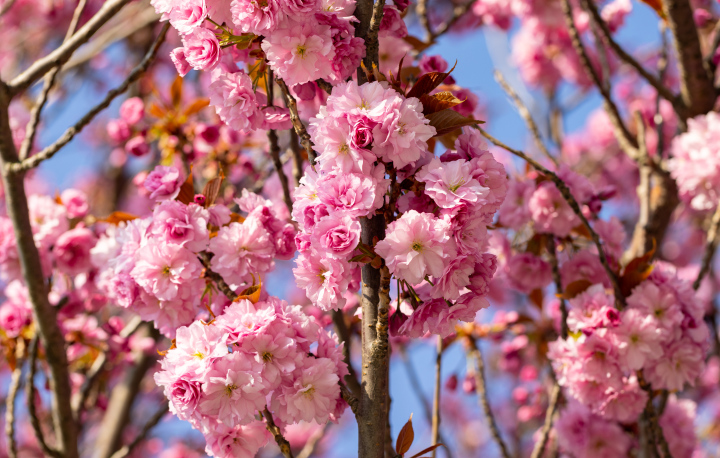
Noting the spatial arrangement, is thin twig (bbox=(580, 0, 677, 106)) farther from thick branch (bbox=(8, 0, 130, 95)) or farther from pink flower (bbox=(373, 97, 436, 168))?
thick branch (bbox=(8, 0, 130, 95))

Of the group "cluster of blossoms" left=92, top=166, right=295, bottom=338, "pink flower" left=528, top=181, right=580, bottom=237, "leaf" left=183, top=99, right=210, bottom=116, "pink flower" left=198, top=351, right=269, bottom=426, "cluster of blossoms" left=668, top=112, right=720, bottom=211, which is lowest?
"pink flower" left=198, top=351, right=269, bottom=426

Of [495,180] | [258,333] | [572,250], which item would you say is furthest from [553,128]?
[258,333]

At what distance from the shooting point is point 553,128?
3361 mm

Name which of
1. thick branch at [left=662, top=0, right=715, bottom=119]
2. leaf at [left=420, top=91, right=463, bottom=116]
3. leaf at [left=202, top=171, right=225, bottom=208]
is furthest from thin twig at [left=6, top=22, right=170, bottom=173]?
thick branch at [left=662, top=0, right=715, bottom=119]

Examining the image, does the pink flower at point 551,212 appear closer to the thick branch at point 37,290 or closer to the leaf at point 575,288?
the leaf at point 575,288

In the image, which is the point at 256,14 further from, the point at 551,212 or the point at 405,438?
the point at 551,212

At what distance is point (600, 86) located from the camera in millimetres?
2279

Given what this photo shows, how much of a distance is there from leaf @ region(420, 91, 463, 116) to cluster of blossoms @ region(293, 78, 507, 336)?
0.15 ft

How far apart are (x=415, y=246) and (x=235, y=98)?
1.71 ft

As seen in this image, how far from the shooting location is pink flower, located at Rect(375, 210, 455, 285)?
0.98 metres

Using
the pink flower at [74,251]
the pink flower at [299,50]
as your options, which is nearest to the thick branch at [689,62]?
the pink flower at [299,50]

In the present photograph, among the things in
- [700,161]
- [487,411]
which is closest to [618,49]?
[700,161]

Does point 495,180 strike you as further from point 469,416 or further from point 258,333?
point 469,416

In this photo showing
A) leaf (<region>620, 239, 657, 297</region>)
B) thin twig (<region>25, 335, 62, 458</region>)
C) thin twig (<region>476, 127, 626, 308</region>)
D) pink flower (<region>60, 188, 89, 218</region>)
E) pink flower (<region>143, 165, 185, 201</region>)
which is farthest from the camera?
pink flower (<region>60, 188, 89, 218</region>)
